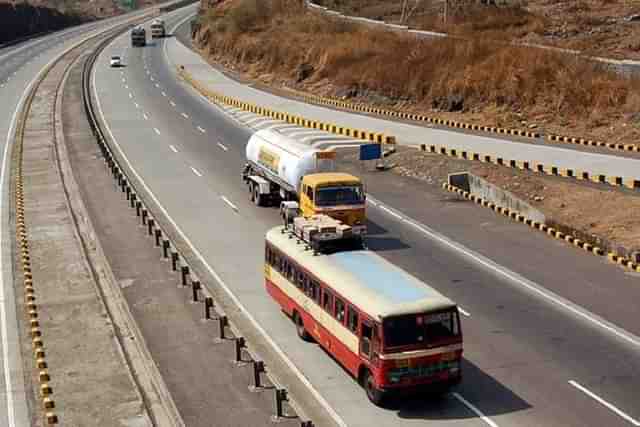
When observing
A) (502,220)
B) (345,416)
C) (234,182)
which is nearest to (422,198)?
(502,220)

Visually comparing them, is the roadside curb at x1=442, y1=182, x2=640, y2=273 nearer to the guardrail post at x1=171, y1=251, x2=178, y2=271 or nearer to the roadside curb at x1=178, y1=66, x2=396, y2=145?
the roadside curb at x1=178, y1=66, x2=396, y2=145

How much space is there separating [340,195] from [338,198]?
0.13 metres

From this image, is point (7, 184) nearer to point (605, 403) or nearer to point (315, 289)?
point (315, 289)

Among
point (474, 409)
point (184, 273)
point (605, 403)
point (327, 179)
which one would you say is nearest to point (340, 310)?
point (474, 409)

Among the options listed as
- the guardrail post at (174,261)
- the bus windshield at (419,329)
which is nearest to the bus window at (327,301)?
the bus windshield at (419,329)

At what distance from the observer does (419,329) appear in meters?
18.3

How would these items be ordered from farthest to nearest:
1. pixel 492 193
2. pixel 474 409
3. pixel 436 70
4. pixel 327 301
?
1. pixel 436 70
2. pixel 492 193
3. pixel 327 301
4. pixel 474 409

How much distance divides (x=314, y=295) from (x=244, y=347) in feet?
6.38

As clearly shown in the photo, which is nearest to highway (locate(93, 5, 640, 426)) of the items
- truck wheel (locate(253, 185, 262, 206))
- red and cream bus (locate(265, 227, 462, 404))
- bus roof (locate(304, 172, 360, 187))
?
truck wheel (locate(253, 185, 262, 206))

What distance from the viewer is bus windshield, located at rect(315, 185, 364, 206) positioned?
99.0ft

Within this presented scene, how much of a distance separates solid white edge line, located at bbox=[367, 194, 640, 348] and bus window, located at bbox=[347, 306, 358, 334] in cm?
679

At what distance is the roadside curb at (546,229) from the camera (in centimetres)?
2836

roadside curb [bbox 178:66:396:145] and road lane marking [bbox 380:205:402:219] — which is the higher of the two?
roadside curb [bbox 178:66:396:145]

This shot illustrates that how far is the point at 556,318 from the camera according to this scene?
76.6ft
